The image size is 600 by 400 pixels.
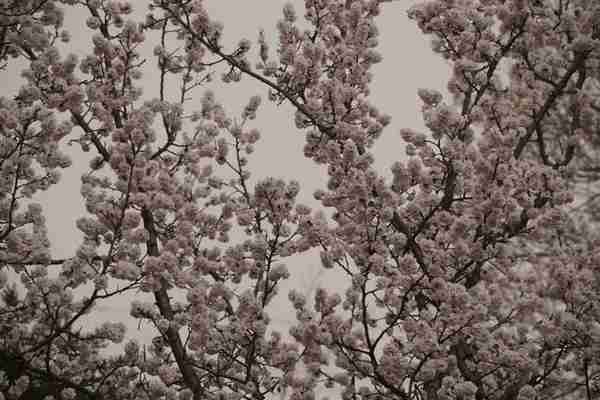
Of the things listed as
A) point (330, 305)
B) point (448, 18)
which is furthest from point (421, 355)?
point (448, 18)

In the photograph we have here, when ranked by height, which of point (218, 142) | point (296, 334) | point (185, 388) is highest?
point (218, 142)

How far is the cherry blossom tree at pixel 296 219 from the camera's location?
3.05 meters

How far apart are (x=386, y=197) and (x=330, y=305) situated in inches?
26.8

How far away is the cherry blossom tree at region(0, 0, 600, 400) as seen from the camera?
3053mm

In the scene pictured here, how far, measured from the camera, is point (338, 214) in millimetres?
3863

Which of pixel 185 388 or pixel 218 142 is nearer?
pixel 185 388

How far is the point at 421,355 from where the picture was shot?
10.1 feet

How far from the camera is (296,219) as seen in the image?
331 cm

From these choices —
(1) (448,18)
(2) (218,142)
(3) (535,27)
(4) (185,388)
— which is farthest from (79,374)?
(3) (535,27)

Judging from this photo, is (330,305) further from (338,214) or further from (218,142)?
(218,142)

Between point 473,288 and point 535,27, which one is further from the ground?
point 535,27

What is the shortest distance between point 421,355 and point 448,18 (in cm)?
244

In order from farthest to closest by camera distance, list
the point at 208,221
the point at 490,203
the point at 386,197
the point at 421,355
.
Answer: the point at 208,221, the point at 490,203, the point at 386,197, the point at 421,355

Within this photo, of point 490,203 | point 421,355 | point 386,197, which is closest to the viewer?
point 421,355
